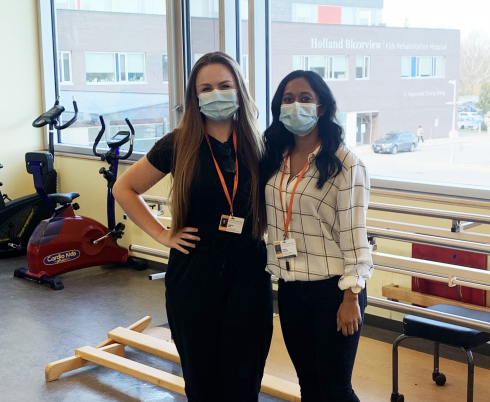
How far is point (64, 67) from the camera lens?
6.45 m

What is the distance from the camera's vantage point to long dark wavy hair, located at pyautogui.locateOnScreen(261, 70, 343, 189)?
1.81 metres

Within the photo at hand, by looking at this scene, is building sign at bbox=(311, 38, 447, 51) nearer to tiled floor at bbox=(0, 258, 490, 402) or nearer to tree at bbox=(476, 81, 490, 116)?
tree at bbox=(476, 81, 490, 116)

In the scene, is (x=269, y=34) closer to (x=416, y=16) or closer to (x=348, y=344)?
(x=416, y=16)

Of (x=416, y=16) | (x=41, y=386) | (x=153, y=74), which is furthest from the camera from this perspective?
(x=153, y=74)

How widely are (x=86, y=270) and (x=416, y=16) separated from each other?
355cm

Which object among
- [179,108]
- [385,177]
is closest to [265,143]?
[385,177]

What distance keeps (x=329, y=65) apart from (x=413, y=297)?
5.28 feet

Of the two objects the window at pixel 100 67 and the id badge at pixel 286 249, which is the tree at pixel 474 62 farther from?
the window at pixel 100 67

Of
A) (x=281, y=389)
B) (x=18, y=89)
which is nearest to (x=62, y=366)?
(x=281, y=389)

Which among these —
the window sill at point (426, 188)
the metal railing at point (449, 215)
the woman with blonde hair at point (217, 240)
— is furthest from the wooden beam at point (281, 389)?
the window sill at point (426, 188)

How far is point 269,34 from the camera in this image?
438 cm

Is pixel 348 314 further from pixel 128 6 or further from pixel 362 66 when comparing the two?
pixel 128 6

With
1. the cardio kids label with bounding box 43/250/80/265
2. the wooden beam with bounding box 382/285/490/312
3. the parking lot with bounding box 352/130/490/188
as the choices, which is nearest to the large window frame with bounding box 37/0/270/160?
the cardio kids label with bounding box 43/250/80/265

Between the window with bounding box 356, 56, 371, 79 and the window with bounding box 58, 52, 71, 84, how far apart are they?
3.66 meters
